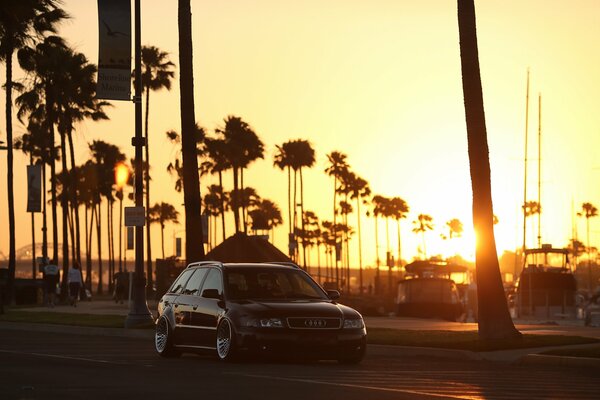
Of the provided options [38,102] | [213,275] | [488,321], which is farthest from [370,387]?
[38,102]

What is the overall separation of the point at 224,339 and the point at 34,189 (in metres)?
38.0

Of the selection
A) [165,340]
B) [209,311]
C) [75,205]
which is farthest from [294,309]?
[75,205]

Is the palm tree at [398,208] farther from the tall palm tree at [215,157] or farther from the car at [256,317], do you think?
the car at [256,317]

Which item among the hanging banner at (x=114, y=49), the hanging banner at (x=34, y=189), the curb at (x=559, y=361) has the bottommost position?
the curb at (x=559, y=361)

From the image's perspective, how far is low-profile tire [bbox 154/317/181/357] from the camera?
22.7 meters

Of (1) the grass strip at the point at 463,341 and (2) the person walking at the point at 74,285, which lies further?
(2) the person walking at the point at 74,285

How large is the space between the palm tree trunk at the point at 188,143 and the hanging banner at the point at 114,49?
1.58 m

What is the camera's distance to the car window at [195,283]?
22625mm

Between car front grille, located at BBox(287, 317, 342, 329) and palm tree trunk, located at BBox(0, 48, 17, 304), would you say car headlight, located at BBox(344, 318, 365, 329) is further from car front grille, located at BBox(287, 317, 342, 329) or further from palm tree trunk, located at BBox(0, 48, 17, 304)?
palm tree trunk, located at BBox(0, 48, 17, 304)

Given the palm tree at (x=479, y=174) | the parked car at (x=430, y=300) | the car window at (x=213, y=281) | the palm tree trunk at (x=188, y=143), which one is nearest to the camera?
the car window at (x=213, y=281)

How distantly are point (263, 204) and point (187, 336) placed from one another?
164773 millimetres

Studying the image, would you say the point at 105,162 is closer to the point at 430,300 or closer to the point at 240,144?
the point at 240,144

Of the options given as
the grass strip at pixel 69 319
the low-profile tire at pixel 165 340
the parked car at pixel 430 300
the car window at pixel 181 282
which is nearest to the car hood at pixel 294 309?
the low-profile tire at pixel 165 340

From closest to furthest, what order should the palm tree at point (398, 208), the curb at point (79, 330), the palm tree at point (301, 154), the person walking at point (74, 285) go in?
the curb at point (79, 330) → the person walking at point (74, 285) → the palm tree at point (301, 154) → the palm tree at point (398, 208)
